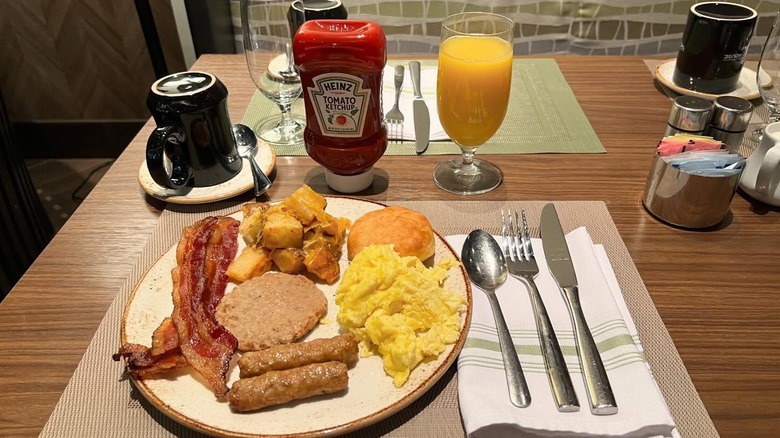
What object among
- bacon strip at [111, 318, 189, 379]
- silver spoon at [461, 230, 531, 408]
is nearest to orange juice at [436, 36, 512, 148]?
silver spoon at [461, 230, 531, 408]

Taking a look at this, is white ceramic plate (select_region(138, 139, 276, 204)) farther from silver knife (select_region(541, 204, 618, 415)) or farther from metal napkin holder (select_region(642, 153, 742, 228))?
metal napkin holder (select_region(642, 153, 742, 228))

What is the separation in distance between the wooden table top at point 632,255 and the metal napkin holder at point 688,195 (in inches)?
1.0

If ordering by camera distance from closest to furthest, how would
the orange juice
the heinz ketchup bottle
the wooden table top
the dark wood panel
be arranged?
the wooden table top
the heinz ketchup bottle
the orange juice
the dark wood panel

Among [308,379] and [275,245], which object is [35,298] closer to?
[275,245]

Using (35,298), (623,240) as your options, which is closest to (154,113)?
(35,298)

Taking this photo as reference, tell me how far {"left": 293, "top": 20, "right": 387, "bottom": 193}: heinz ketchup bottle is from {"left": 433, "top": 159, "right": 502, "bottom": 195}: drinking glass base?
0.55ft

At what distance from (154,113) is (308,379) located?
0.69 metres

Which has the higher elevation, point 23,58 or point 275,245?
point 275,245

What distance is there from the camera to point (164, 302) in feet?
2.94

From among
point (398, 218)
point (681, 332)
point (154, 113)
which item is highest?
point (154, 113)

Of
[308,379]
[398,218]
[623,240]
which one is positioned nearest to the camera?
[308,379]

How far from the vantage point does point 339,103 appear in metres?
1.14

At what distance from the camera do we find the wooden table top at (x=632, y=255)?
825mm

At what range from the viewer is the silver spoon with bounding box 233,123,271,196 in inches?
48.7
